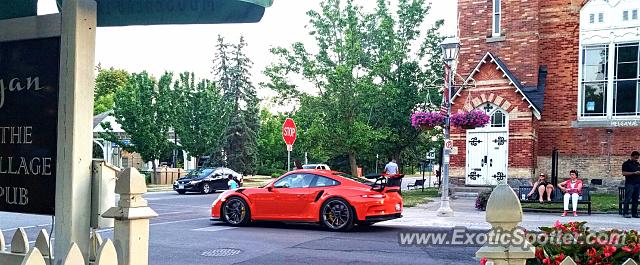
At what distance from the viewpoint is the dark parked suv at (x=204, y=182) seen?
2844cm

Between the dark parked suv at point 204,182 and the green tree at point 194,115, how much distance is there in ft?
35.2

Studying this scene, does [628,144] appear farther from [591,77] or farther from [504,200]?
[504,200]

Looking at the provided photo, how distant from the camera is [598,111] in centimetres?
2238

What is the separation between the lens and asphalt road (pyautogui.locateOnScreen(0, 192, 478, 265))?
8.69 metres

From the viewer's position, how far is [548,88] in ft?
75.4

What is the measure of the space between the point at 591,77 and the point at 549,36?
242cm

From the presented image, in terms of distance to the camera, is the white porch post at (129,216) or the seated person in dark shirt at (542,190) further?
the seated person in dark shirt at (542,190)

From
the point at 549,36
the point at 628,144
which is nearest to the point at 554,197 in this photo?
the point at 628,144

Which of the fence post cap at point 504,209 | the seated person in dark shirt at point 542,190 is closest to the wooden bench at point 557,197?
the seated person in dark shirt at point 542,190

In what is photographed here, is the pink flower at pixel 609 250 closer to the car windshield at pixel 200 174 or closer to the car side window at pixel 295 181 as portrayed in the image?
the car side window at pixel 295 181

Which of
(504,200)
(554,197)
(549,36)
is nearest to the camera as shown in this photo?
(504,200)

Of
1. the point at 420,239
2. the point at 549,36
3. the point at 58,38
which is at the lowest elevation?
the point at 420,239

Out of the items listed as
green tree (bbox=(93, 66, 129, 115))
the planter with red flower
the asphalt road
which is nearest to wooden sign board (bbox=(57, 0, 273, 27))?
the planter with red flower

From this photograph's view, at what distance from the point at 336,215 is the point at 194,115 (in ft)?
99.6
